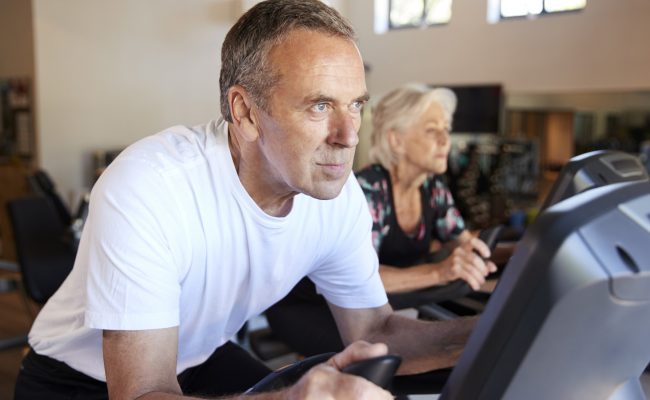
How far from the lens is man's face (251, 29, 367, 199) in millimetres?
1022

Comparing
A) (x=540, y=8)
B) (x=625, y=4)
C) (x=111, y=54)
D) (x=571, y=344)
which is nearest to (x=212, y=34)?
(x=111, y=54)

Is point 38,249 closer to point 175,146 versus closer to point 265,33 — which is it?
point 175,146

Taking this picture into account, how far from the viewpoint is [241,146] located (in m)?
1.17

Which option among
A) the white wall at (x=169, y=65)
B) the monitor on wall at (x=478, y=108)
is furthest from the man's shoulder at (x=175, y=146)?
the monitor on wall at (x=478, y=108)

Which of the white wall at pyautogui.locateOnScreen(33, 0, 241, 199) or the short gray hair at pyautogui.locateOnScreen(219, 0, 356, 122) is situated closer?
the short gray hair at pyautogui.locateOnScreen(219, 0, 356, 122)

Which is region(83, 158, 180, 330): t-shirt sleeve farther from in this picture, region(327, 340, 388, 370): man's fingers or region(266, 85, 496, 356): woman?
region(266, 85, 496, 356): woman

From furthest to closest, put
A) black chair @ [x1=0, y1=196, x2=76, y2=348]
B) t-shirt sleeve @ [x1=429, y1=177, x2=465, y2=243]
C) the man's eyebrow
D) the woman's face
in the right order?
black chair @ [x1=0, y1=196, x2=76, y2=348]
t-shirt sleeve @ [x1=429, y1=177, x2=465, y2=243]
the woman's face
the man's eyebrow

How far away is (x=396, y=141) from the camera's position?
228cm

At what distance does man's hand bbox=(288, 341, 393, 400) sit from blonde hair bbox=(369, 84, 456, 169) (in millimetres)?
1611

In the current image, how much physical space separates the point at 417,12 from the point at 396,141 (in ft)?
3.60

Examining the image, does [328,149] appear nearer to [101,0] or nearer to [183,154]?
[183,154]

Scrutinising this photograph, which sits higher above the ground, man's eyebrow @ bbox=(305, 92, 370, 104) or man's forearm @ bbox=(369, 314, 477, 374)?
man's eyebrow @ bbox=(305, 92, 370, 104)

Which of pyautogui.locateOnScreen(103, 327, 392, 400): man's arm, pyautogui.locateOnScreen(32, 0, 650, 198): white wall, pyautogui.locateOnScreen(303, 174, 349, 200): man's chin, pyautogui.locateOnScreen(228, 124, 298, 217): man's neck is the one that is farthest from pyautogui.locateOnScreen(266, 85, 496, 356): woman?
pyautogui.locateOnScreen(32, 0, 650, 198): white wall

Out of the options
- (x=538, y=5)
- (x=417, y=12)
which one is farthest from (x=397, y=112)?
(x=417, y=12)
